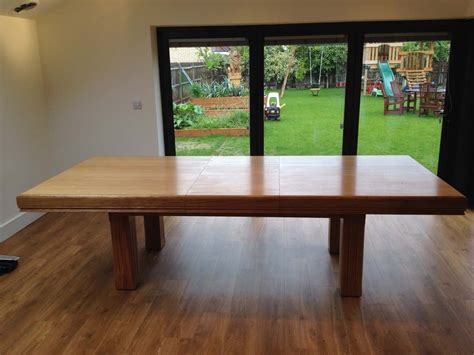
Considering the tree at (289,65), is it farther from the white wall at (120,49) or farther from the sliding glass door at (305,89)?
the white wall at (120,49)

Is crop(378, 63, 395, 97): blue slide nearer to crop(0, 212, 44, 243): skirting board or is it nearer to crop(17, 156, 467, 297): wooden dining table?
crop(17, 156, 467, 297): wooden dining table

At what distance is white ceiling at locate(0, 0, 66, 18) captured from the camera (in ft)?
11.5

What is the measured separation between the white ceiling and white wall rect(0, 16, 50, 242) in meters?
0.07

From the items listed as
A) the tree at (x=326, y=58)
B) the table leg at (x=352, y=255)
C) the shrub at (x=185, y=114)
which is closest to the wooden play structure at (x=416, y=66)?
the tree at (x=326, y=58)

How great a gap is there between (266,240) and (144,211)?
1548mm

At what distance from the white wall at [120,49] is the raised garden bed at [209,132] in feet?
1.14

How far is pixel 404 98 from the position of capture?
453 centimetres

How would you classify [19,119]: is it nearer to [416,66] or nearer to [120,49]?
[120,49]

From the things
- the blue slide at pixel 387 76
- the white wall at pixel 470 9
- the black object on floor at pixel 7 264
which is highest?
the white wall at pixel 470 9

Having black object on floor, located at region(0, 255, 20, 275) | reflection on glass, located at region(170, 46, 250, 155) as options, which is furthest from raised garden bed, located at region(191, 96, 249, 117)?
black object on floor, located at region(0, 255, 20, 275)

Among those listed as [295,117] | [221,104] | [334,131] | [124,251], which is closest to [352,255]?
[124,251]

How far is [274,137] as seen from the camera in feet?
15.4

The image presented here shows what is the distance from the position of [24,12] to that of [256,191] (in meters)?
3.09

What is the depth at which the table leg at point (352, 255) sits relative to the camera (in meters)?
2.63
